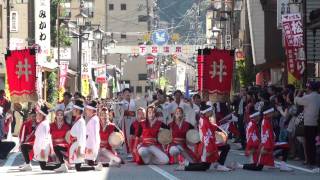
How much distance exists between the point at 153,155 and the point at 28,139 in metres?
3.13

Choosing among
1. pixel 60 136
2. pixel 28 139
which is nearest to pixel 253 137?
pixel 60 136

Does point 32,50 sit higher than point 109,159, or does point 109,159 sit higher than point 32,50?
A: point 32,50

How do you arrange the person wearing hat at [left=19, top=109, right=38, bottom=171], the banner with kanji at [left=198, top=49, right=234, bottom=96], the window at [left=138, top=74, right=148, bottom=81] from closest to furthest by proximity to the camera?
the person wearing hat at [left=19, top=109, right=38, bottom=171], the banner with kanji at [left=198, top=49, right=234, bottom=96], the window at [left=138, top=74, right=148, bottom=81]

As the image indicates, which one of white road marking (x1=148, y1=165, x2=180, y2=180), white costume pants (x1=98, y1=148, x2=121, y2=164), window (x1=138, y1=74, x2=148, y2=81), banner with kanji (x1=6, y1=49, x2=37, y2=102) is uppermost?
banner with kanji (x1=6, y1=49, x2=37, y2=102)

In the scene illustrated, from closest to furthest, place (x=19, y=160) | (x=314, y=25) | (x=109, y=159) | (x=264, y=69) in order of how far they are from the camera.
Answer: (x=109, y=159), (x=19, y=160), (x=314, y=25), (x=264, y=69)

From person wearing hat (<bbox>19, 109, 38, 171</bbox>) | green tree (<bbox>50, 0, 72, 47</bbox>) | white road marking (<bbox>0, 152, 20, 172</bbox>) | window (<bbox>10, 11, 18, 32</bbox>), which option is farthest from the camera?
green tree (<bbox>50, 0, 72, 47</bbox>)

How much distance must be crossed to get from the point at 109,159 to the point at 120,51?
51.6 metres

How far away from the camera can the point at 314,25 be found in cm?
2322

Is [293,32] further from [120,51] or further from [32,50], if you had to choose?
[120,51]

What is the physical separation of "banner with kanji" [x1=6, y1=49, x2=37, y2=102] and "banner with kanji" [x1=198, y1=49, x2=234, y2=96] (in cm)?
501

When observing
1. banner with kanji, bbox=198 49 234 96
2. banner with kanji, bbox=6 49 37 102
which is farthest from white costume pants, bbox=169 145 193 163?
banner with kanji, bbox=6 49 37 102

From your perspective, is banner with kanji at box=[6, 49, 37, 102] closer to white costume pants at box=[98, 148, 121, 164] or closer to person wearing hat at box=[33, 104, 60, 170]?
white costume pants at box=[98, 148, 121, 164]

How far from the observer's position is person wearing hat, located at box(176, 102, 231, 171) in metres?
17.1

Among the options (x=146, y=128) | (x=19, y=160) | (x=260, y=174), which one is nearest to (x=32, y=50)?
(x=19, y=160)
